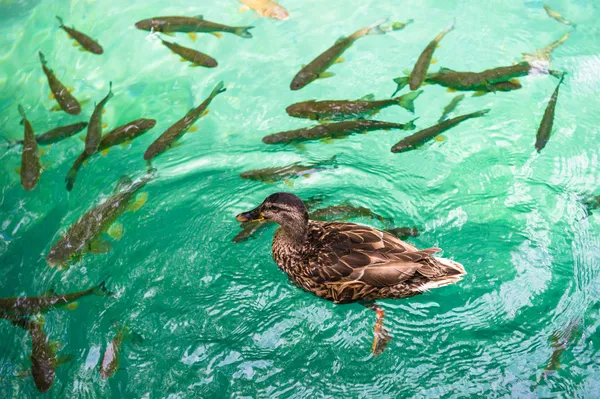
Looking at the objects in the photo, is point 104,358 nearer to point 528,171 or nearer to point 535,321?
point 535,321

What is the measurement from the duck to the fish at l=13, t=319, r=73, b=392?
1614 mm

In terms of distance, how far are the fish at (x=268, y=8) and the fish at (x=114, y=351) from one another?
409cm

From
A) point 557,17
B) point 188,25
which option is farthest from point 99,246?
point 557,17


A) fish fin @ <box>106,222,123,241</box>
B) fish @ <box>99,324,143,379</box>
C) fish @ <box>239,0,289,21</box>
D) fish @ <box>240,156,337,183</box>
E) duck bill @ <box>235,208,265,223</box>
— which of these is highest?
fish @ <box>239,0,289,21</box>

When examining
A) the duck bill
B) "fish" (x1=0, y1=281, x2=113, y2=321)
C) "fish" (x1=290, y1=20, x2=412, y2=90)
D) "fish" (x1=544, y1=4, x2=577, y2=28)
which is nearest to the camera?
the duck bill

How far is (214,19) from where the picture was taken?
21.6 feet

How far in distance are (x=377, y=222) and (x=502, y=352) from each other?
136 cm

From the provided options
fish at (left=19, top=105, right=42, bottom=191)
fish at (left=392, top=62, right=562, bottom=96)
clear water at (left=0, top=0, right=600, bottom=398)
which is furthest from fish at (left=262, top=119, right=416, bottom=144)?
fish at (left=19, top=105, right=42, bottom=191)

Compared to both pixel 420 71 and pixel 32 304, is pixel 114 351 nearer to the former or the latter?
pixel 32 304

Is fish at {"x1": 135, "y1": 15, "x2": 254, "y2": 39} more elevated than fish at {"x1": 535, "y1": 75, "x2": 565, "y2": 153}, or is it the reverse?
fish at {"x1": 135, "y1": 15, "x2": 254, "y2": 39}

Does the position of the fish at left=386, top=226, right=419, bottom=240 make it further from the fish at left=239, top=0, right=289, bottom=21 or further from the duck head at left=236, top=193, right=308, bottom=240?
the fish at left=239, top=0, right=289, bottom=21

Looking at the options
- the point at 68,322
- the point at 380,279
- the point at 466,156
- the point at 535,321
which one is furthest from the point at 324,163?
the point at 68,322

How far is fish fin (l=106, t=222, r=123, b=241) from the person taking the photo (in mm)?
4469

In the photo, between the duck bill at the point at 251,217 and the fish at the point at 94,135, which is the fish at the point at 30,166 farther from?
the duck bill at the point at 251,217
